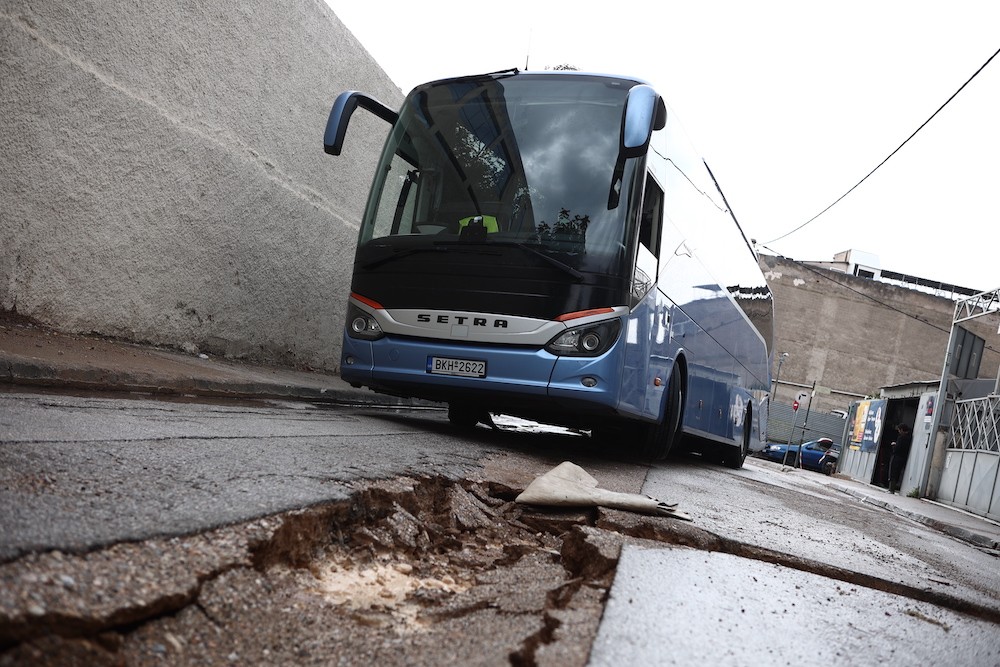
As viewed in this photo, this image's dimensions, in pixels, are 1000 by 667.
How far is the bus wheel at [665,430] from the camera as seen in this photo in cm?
707

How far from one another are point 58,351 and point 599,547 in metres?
4.43

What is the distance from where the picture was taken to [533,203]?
604cm

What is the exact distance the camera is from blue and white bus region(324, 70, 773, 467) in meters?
5.80

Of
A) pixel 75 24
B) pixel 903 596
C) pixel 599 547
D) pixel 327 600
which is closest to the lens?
pixel 327 600

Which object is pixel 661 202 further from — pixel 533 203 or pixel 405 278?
pixel 405 278

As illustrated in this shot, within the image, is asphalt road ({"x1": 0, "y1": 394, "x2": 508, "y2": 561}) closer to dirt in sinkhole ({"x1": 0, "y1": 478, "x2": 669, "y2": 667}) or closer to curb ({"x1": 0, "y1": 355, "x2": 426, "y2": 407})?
dirt in sinkhole ({"x1": 0, "y1": 478, "x2": 669, "y2": 667})

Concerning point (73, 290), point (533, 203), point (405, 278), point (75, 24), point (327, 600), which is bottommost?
point (327, 600)

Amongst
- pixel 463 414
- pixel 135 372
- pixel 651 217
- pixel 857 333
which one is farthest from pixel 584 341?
pixel 857 333

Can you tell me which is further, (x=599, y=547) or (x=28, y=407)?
(x=28, y=407)

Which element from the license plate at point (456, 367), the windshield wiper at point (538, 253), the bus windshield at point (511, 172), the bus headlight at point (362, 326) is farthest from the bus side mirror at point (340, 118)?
the license plate at point (456, 367)

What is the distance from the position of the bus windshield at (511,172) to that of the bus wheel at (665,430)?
179cm

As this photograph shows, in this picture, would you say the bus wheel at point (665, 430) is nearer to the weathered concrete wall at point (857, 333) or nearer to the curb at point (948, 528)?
the curb at point (948, 528)

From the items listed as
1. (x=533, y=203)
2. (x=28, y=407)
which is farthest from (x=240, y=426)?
(x=533, y=203)

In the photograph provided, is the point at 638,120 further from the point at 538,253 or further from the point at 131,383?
the point at 131,383
